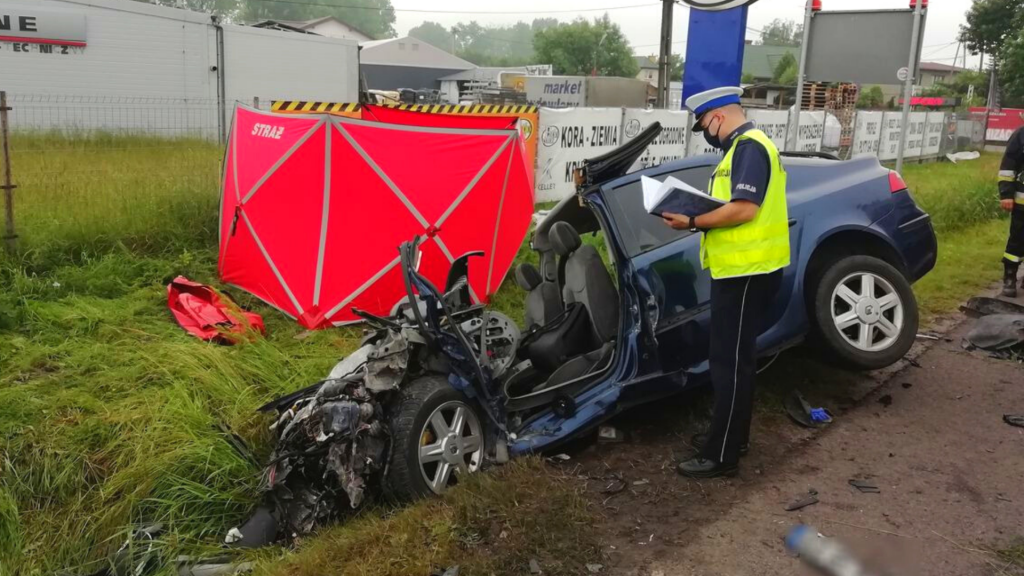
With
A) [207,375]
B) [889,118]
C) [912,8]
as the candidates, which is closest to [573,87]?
[889,118]

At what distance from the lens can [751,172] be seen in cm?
361

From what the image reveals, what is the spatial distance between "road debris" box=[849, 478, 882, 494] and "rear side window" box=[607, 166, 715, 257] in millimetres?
1537

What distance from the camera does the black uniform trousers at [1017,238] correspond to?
7.41m

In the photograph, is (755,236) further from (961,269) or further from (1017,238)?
(961,269)

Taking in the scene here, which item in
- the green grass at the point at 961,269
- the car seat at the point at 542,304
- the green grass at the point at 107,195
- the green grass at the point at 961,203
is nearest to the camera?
the car seat at the point at 542,304

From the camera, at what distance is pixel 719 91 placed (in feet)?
12.5

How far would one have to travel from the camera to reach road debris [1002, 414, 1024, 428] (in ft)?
14.6

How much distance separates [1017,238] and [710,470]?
5.30 meters

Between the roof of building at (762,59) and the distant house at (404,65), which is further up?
the roof of building at (762,59)

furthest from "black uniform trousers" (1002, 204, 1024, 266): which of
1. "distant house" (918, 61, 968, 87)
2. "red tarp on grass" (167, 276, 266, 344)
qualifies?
"distant house" (918, 61, 968, 87)

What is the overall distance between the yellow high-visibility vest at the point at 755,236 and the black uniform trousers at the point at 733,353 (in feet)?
0.23

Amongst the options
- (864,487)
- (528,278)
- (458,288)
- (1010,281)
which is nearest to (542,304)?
(528,278)

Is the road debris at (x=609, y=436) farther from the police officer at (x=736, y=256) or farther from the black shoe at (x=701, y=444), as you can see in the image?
the police officer at (x=736, y=256)

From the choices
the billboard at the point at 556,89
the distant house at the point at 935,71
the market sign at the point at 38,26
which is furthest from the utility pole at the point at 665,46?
the distant house at the point at 935,71
